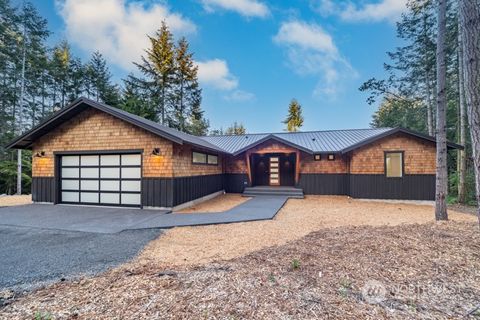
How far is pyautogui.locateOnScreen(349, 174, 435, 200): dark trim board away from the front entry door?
423 cm

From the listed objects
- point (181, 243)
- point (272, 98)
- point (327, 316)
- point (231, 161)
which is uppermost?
point (272, 98)

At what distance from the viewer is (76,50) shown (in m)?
21.1

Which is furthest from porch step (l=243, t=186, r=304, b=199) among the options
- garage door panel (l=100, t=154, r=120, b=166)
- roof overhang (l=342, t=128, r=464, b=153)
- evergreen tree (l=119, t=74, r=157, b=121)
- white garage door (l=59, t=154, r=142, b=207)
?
evergreen tree (l=119, t=74, r=157, b=121)

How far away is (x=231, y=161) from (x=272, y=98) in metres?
14.7

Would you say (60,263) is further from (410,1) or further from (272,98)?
(272,98)

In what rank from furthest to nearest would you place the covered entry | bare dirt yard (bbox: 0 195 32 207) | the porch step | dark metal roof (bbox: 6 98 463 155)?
the covered entry → the porch step → bare dirt yard (bbox: 0 195 32 207) → dark metal roof (bbox: 6 98 463 155)

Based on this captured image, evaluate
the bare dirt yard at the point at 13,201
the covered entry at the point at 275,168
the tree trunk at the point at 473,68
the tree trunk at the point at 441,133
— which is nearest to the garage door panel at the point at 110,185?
the bare dirt yard at the point at 13,201

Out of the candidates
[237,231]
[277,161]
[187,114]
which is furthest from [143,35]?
[237,231]

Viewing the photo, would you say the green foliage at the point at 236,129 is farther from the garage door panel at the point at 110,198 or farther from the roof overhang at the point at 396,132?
the garage door panel at the point at 110,198

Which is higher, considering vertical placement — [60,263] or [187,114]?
[187,114]

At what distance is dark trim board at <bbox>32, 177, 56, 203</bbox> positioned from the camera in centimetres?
→ 896

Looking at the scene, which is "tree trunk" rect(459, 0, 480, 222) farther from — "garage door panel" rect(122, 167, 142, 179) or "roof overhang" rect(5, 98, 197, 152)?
"garage door panel" rect(122, 167, 142, 179)

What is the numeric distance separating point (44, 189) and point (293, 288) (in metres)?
10.8

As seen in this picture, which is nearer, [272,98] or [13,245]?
[13,245]
